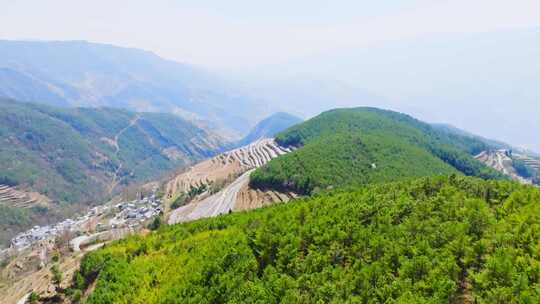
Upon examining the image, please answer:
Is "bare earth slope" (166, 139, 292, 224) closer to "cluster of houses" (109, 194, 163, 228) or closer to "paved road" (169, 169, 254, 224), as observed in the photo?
"paved road" (169, 169, 254, 224)

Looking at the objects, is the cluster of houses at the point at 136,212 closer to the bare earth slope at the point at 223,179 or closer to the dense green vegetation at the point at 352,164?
the bare earth slope at the point at 223,179

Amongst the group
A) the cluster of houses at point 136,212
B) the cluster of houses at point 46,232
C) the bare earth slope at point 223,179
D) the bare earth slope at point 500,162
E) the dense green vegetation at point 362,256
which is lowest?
the cluster of houses at point 46,232

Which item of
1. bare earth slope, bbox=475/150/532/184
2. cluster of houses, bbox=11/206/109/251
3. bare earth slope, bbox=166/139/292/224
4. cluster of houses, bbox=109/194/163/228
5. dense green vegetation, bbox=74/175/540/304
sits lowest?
cluster of houses, bbox=11/206/109/251

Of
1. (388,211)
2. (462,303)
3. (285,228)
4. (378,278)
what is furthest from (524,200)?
(285,228)

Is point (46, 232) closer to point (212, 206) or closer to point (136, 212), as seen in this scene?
point (136, 212)

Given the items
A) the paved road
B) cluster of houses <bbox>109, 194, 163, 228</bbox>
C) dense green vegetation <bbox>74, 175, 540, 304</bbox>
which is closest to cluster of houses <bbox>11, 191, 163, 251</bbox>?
cluster of houses <bbox>109, 194, 163, 228</bbox>

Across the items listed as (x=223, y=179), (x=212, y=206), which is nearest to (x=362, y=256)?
(x=212, y=206)

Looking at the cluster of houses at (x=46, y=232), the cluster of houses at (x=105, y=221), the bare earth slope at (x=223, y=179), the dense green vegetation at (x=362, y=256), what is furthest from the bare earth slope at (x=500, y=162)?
the cluster of houses at (x=46, y=232)
